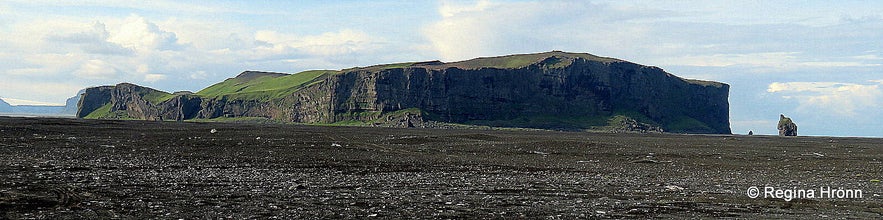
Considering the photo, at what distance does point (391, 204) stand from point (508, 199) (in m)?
A: 5.44

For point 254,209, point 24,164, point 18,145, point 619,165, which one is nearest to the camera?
point 254,209

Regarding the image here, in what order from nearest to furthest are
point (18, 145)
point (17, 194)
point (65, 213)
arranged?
point (65, 213), point (17, 194), point (18, 145)

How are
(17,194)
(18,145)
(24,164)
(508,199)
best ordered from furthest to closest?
(18,145)
(24,164)
(508,199)
(17,194)

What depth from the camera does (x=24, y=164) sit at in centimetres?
4188

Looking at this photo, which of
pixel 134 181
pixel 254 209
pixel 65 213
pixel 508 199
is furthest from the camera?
pixel 134 181

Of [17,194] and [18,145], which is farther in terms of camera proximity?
[18,145]

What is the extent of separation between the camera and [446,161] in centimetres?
5659

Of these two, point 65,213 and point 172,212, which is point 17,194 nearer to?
point 65,213

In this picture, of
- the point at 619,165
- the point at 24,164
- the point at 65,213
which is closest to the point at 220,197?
the point at 65,213

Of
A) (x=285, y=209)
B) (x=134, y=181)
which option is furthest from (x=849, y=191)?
(x=134, y=181)

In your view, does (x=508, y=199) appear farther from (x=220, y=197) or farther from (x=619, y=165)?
(x=619, y=165)

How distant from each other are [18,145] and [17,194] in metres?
38.0

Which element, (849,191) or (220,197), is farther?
(849,191)

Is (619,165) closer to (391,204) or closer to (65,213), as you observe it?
(391,204)
